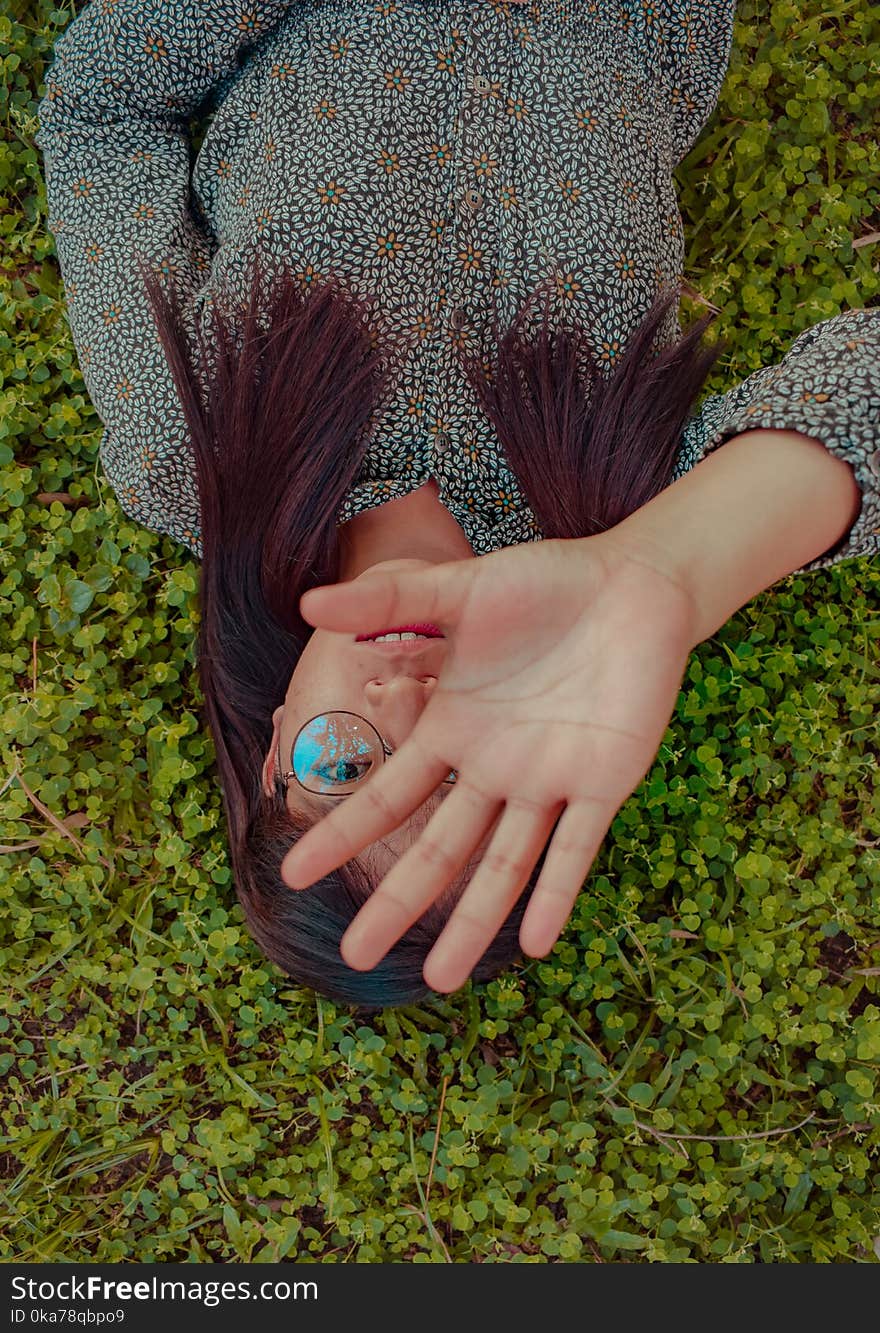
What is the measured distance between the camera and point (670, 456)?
2145 mm

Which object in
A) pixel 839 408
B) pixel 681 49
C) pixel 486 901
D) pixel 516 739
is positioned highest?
pixel 681 49

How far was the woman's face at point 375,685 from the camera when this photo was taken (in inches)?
72.1

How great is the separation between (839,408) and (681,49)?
128 cm

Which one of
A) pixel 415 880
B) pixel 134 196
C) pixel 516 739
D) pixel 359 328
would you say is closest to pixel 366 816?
pixel 415 880

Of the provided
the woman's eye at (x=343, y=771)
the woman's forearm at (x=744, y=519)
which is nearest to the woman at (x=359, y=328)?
the woman's eye at (x=343, y=771)

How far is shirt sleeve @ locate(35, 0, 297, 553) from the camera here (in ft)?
7.23

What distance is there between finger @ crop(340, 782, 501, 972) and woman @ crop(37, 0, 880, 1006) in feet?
1.66

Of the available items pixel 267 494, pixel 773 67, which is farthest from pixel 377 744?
pixel 773 67

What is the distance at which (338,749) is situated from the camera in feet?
6.12

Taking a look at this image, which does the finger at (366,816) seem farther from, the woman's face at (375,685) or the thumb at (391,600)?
the woman's face at (375,685)

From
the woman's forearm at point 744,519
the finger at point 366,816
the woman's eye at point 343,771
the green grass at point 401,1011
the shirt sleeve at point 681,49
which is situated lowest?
the green grass at point 401,1011

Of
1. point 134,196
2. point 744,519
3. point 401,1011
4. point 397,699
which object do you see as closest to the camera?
point 744,519

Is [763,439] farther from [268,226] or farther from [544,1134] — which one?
[544,1134]

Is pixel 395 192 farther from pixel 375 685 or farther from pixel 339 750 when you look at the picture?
pixel 339 750
